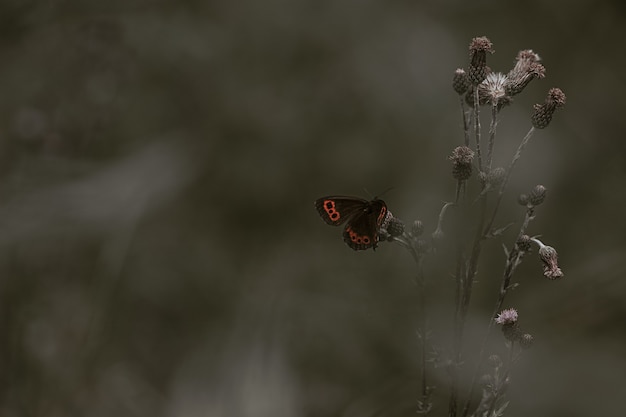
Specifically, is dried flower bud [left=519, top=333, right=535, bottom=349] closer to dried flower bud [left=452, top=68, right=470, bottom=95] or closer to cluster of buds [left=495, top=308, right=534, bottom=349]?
cluster of buds [left=495, top=308, right=534, bottom=349]

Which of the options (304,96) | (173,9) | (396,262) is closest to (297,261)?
(396,262)

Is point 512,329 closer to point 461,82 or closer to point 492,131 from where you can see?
point 492,131

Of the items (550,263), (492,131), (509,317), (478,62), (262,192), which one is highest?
(478,62)

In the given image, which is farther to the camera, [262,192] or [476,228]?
[262,192]

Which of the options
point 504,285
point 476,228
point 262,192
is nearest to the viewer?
point 504,285

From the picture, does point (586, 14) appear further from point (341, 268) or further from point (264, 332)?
point (264, 332)

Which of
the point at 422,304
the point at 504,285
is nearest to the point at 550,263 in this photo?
the point at 504,285

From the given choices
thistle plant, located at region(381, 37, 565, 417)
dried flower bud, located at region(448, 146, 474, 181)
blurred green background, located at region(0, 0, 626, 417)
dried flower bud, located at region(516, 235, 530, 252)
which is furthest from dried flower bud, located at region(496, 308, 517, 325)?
blurred green background, located at region(0, 0, 626, 417)

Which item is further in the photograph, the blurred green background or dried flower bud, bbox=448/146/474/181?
the blurred green background
